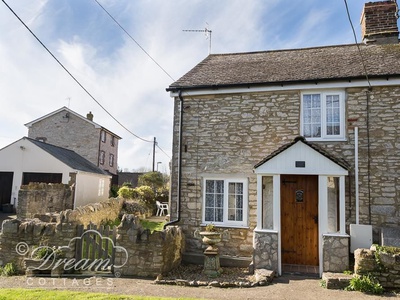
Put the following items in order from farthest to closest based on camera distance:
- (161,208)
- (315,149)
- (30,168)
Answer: (161,208)
(30,168)
(315,149)

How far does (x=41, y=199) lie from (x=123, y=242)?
934cm

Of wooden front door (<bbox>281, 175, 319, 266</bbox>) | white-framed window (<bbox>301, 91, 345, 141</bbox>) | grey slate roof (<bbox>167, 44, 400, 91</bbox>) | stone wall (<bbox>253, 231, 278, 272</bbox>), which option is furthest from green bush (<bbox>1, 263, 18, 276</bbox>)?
white-framed window (<bbox>301, 91, 345, 141</bbox>)

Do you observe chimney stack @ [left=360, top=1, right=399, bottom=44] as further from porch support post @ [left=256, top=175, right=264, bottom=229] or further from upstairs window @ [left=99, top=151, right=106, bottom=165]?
upstairs window @ [left=99, top=151, right=106, bottom=165]

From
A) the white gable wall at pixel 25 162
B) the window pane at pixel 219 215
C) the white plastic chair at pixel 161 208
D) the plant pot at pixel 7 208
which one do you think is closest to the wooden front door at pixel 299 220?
the window pane at pixel 219 215

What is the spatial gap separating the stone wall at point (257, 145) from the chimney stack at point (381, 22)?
356 centimetres

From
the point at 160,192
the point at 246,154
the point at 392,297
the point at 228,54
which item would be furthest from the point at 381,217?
the point at 160,192

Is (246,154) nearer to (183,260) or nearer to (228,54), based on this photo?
(183,260)

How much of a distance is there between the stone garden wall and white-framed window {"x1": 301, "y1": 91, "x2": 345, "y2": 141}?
17.9 ft

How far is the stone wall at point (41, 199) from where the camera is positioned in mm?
14500

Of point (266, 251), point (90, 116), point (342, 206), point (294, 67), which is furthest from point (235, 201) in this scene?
point (90, 116)

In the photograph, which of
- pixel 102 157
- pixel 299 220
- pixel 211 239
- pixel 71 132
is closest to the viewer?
pixel 211 239

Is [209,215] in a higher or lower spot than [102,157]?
lower

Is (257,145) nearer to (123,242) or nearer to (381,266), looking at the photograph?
(381,266)

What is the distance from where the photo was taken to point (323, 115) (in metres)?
9.59
